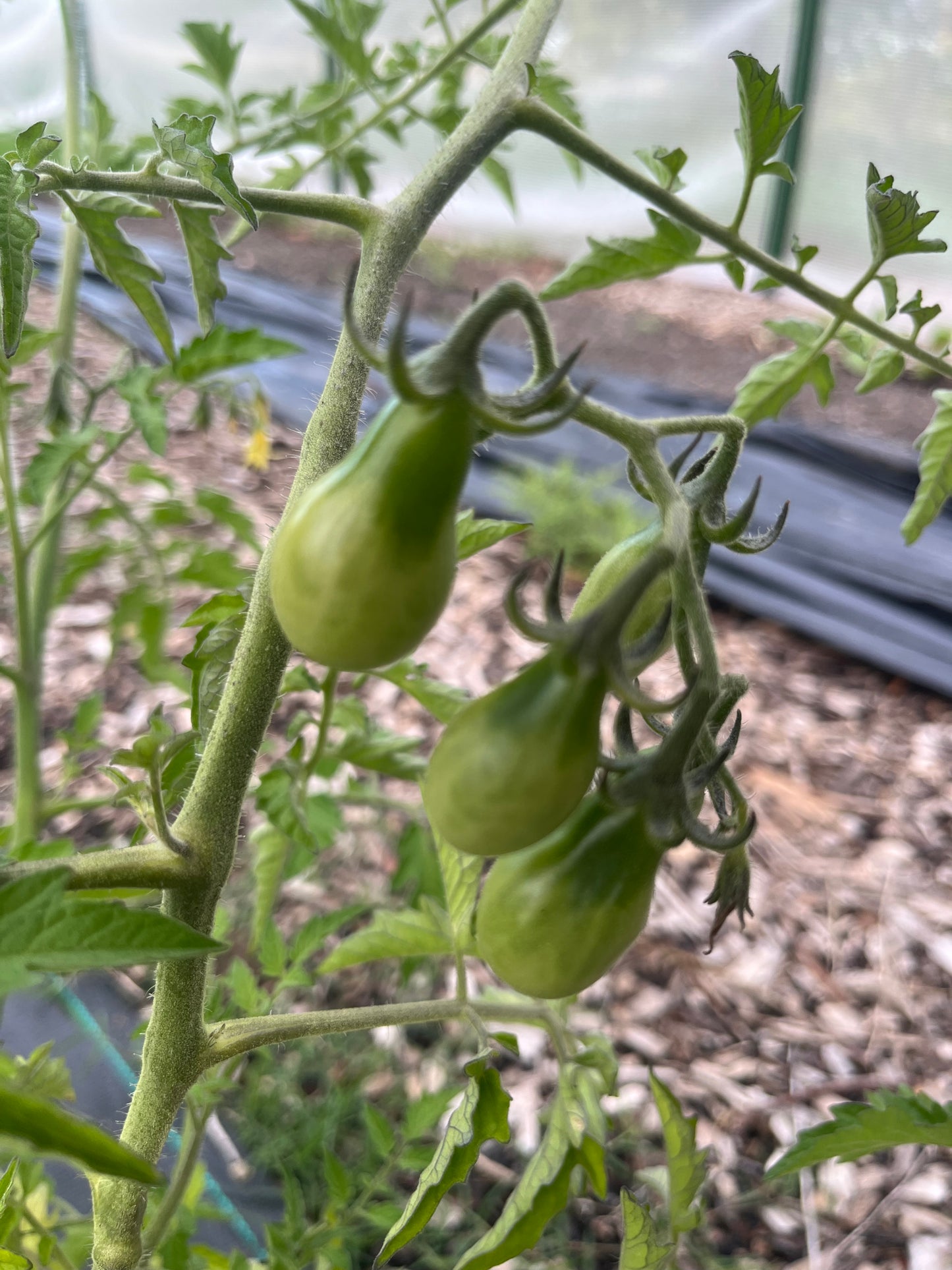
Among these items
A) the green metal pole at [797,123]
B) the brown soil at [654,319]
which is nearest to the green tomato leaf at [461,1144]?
the brown soil at [654,319]

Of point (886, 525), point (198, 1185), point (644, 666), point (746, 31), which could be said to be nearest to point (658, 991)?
point (198, 1185)

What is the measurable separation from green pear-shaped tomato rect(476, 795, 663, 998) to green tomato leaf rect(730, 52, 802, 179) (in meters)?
0.37

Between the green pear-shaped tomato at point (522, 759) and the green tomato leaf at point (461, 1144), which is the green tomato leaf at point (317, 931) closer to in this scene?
the green tomato leaf at point (461, 1144)

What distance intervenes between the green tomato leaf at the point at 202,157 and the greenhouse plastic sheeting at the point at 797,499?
1.80 metres

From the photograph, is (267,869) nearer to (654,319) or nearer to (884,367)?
(884,367)

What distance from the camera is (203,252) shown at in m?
0.49

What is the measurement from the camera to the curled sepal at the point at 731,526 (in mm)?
403

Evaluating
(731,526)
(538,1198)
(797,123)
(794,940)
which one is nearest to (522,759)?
(731,526)

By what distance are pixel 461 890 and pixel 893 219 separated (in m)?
0.48

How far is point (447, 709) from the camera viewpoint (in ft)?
2.49

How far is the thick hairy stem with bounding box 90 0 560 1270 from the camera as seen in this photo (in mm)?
429

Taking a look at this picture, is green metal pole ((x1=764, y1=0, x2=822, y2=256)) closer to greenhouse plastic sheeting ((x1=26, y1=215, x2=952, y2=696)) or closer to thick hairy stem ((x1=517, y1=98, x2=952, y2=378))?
greenhouse plastic sheeting ((x1=26, y1=215, x2=952, y2=696))

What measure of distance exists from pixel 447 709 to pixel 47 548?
59 cm

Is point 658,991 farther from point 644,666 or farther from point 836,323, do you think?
point 644,666
